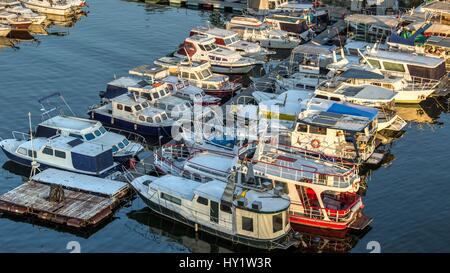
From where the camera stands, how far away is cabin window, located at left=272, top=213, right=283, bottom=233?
41.3 m

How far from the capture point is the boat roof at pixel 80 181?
47.3 metres

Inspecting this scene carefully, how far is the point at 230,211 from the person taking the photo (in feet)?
138

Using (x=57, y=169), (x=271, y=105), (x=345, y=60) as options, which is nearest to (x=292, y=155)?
(x=271, y=105)

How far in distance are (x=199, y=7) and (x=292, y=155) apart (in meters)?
55.4

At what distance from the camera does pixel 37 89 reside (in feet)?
225

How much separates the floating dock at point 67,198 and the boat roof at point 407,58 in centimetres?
3029

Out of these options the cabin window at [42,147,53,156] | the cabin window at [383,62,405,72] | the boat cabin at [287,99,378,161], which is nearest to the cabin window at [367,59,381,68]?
the cabin window at [383,62,405,72]

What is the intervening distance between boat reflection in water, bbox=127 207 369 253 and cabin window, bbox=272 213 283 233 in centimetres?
177

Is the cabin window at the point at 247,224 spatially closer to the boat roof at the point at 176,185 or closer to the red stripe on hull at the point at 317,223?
the red stripe on hull at the point at 317,223

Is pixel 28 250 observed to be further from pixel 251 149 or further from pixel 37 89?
pixel 37 89

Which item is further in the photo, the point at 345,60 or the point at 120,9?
the point at 120,9

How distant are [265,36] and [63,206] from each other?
41.2 m

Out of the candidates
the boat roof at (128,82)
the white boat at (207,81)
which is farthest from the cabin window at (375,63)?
→ the boat roof at (128,82)

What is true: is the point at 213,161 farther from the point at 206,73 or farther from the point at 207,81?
the point at 206,73
